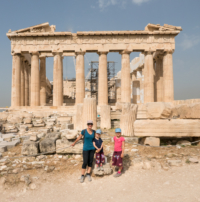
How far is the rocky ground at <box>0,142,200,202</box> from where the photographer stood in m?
3.96

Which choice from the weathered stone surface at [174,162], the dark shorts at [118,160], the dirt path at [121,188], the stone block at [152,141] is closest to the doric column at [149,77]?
the stone block at [152,141]

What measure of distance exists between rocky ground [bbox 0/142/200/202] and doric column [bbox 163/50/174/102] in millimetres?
16206

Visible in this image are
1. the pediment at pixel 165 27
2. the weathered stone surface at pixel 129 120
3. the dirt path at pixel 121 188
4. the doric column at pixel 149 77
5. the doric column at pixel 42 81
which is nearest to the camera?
the dirt path at pixel 121 188

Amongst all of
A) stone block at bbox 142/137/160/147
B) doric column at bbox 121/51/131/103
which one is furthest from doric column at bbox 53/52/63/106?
stone block at bbox 142/137/160/147

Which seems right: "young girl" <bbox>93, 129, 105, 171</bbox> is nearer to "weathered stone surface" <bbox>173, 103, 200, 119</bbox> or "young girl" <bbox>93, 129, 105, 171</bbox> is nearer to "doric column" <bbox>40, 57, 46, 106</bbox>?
"weathered stone surface" <bbox>173, 103, 200, 119</bbox>

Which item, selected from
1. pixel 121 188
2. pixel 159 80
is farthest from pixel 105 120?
pixel 159 80

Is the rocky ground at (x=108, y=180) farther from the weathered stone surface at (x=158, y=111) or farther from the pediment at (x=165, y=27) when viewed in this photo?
the pediment at (x=165, y=27)

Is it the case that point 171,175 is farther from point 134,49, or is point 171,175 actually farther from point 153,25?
point 153,25

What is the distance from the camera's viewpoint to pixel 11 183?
14.6ft

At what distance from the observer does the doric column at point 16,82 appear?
69.5ft

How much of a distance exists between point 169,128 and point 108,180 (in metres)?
3.66

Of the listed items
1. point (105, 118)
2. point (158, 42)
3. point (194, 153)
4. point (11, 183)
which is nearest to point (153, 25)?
point (158, 42)

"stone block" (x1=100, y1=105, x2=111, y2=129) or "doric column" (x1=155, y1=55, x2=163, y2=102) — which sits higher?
"doric column" (x1=155, y1=55, x2=163, y2=102)

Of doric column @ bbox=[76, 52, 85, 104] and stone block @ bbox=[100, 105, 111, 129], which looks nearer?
stone block @ bbox=[100, 105, 111, 129]
